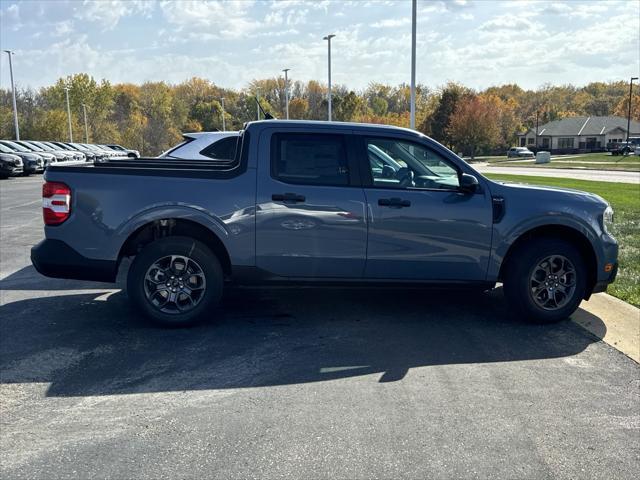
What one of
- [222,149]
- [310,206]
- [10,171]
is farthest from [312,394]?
[10,171]

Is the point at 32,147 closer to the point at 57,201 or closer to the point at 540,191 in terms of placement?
the point at 57,201

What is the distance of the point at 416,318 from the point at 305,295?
4.64 feet

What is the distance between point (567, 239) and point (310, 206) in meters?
2.61

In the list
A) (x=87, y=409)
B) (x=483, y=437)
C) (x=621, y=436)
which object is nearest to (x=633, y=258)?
(x=621, y=436)

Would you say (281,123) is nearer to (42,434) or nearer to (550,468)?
(42,434)

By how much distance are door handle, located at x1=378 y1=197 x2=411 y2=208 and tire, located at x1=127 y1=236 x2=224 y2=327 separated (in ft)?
5.39

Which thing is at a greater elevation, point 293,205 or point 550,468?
point 293,205

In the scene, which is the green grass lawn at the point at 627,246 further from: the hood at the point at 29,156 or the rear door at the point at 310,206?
the hood at the point at 29,156

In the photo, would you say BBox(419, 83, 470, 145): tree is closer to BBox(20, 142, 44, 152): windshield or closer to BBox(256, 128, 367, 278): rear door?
BBox(20, 142, 44, 152): windshield

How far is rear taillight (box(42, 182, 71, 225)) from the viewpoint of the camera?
5328 mm

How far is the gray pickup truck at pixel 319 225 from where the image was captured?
17.6 ft

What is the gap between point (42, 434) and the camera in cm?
354

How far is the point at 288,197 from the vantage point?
542 centimetres

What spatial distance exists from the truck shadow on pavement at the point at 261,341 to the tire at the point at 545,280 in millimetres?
168
